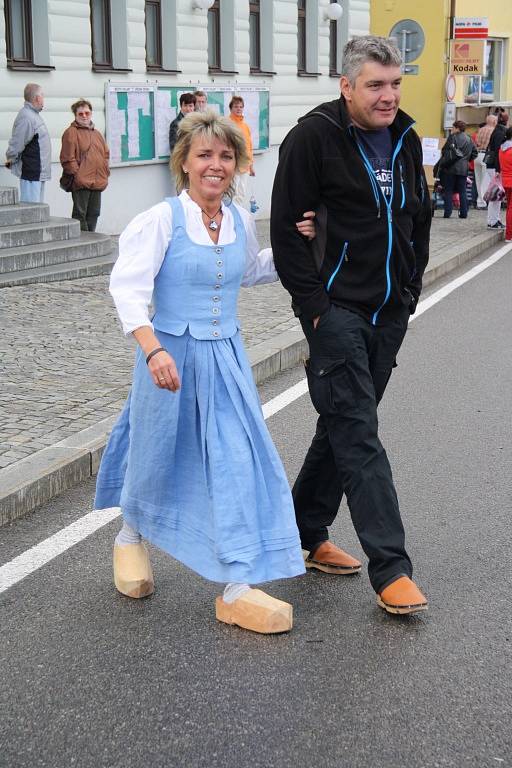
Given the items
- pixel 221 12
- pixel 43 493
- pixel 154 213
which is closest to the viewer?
pixel 154 213

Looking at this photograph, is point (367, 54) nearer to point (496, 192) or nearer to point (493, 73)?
point (496, 192)

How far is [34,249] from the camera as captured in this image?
45.1ft

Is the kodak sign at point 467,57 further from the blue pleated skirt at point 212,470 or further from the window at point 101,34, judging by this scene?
the blue pleated skirt at point 212,470

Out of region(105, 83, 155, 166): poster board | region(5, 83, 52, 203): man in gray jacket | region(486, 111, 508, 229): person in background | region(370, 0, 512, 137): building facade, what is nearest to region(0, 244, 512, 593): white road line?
region(5, 83, 52, 203): man in gray jacket

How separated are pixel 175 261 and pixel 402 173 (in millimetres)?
849

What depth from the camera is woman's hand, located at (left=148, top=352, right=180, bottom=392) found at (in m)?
4.05

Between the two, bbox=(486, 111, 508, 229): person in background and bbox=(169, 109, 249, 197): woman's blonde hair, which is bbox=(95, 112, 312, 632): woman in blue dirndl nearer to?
bbox=(169, 109, 249, 197): woman's blonde hair

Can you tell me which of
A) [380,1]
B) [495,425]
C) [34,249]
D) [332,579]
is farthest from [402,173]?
[380,1]

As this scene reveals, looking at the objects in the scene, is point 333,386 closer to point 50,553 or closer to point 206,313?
point 206,313

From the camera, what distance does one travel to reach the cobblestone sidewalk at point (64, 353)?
6.87m

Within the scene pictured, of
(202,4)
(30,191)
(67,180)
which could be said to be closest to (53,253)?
(30,191)

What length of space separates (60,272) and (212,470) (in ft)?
31.2

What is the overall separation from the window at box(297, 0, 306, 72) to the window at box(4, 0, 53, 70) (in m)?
8.42

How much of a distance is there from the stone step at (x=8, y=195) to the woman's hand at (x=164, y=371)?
36.1 feet
